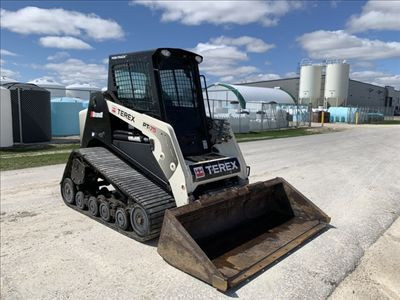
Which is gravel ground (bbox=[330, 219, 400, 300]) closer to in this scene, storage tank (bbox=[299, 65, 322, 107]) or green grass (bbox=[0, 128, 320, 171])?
green grass (bbox=[0, 128, 320, 171])

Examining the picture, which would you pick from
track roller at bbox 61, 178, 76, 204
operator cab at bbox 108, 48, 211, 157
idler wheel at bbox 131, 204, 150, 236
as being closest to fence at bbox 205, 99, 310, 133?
track roller at bbox 61, 178, 76, 204

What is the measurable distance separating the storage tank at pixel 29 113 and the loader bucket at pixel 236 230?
14.3 m

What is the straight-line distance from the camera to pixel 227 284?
3.66m

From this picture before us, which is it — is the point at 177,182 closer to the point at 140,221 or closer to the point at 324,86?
the point at 140,221

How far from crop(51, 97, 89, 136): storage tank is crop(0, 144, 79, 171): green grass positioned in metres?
5.03

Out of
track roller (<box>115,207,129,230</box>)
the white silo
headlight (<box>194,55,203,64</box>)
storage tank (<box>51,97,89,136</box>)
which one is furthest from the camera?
the white silo

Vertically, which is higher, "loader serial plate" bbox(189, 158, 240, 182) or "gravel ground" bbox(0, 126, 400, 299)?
"loader serial plate" bbox(189, 158, 240, 182)

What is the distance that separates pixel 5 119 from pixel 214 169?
13.0 metres

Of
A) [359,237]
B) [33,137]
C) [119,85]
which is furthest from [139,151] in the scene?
[33,137]

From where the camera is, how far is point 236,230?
503cm

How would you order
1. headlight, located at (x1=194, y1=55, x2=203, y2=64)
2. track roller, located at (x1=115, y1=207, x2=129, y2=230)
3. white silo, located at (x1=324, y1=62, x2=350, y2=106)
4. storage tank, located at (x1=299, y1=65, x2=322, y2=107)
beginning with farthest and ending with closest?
1. storage tank, located at (x1=299, y1=65, x2=322, y2=107)
2. white silo, located at (x1=324, y1=62, x2=350, y2=106)
3. headlight, located at (x1=194, y1=55, x2=203, y2=64)
4. track roller, located at (x1=115, y1=207, x2=129, y2=230)

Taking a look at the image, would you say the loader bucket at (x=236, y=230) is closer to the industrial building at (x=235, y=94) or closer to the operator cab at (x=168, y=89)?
the operator cab at (x=168, y=89)

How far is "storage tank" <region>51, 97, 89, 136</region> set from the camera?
2028 centimetres

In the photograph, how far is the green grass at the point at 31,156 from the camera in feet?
35.6
